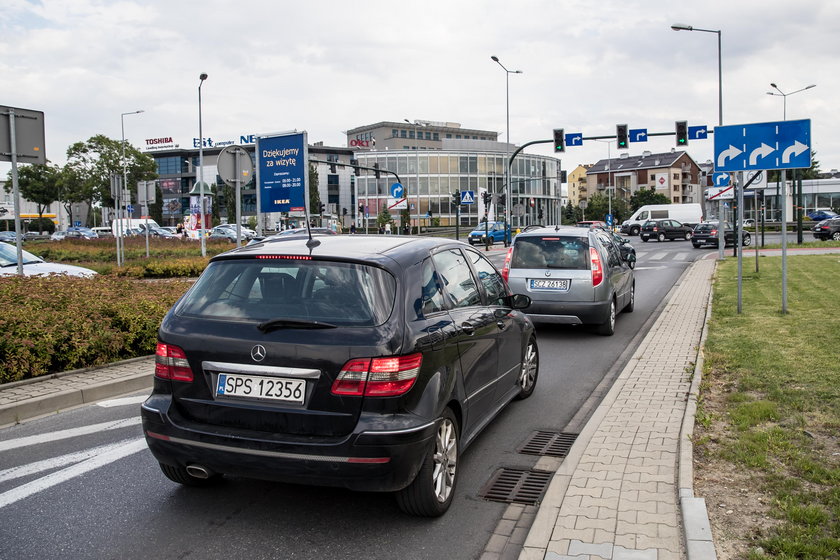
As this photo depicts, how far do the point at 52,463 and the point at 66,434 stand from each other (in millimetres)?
786

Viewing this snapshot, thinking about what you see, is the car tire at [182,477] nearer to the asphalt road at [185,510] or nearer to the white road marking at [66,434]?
the asphalt road at [185,510]

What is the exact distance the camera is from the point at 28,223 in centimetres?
9619

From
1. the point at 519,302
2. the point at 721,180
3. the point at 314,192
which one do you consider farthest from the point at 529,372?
the point at 314,192

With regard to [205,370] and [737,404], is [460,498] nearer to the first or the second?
[205,370]

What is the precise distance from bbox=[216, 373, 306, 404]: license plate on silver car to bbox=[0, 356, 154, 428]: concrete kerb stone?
3.39 metres

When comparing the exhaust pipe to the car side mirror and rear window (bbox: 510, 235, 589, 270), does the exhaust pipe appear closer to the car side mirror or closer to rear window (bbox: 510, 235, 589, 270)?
the car side mirror

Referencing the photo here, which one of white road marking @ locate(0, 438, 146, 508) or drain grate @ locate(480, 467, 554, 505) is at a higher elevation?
white road marking @ locate(0, 438, 146, 508)

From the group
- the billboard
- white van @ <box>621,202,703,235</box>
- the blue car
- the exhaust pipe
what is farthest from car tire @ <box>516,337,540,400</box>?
white van @ <box>621,202,703,235</box>

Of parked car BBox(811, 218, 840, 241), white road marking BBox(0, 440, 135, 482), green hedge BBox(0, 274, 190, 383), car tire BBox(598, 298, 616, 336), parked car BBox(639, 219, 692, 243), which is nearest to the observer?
white road marking BBox(0, 440, 135, 482)

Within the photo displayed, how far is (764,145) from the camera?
1080 cm

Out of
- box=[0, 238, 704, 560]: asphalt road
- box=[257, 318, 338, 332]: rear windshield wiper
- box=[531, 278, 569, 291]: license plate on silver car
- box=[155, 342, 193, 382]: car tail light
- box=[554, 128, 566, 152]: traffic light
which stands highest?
box=[554, 128, 566, 152]: traffic light

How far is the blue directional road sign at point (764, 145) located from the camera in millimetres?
10547

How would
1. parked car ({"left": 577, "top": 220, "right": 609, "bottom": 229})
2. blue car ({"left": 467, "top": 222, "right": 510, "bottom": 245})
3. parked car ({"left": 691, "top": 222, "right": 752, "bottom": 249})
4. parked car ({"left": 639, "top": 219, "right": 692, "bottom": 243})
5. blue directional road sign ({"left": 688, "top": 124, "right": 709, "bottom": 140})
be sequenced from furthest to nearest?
1. parked car ({"left": 639, "top": 219, "right": 692, "bottom": 243})
2. blue car ({"left": 467, "top": 222, "right": 510, "bottom": 245})
3. parked car ({"left": 691, "top": 222, "right": 752, "bottom": 249})
4. blue directional road sign ({"left": 688, "top": 124, "right": 709, "bottom": 140})
5. parked car ({"left": 577, "top": 220, "right": 609, "bottom": 229})

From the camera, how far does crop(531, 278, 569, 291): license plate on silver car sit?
416 inches
